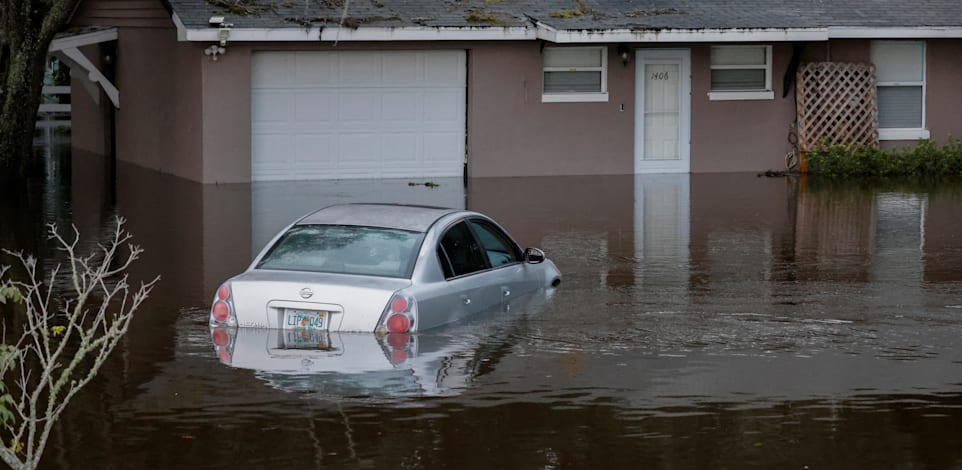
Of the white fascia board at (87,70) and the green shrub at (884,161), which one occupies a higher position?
the white fascia board at (87,70)

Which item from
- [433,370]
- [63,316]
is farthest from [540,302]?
[63,316]

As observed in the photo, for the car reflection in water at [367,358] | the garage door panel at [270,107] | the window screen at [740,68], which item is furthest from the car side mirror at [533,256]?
the window screen at [740,68]

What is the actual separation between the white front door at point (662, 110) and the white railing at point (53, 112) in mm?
18582

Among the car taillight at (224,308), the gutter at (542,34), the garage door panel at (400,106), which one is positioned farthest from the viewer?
the garage door panel at (400,106)

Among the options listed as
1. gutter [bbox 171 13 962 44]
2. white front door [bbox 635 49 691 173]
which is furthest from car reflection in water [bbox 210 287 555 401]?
white front door [bbox 635 49 691 173]

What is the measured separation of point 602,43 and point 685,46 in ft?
6.53

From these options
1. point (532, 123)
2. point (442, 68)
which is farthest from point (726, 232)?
point (442, 68)

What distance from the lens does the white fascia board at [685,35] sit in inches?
977

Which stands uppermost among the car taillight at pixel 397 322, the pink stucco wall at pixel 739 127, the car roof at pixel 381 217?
the pink stucco wall at pixel 739 127

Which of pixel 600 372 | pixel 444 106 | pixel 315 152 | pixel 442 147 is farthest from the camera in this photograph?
pixel 442 147

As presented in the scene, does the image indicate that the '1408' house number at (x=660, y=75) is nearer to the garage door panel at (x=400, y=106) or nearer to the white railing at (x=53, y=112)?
the garage door panel at (x=400, y=106)

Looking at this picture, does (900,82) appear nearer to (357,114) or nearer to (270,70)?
(357,114)

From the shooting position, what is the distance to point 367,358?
419 inches

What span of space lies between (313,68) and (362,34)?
1.41m
